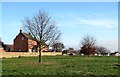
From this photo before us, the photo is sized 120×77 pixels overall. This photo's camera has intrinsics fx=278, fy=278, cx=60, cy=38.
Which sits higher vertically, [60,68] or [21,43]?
[21,43]

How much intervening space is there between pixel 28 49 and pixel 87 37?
2264 cm

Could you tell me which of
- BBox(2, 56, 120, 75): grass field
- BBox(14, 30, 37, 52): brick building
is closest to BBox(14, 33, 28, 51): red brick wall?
BBox(14, 30, 37, 52): brick building

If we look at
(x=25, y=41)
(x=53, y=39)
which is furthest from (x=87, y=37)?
(x=53, y=39)

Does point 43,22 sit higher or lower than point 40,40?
higher

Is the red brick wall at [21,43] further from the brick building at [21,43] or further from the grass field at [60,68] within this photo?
the grass field at [60,68]

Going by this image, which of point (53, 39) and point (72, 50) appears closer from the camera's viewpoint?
point (53, 39)

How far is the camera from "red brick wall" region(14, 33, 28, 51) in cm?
10738

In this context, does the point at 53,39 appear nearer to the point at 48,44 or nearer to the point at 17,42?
the point at 48,44

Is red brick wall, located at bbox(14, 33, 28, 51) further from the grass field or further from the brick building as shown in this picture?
the grass field

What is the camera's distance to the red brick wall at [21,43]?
352 feet

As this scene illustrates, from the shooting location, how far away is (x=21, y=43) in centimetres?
10925

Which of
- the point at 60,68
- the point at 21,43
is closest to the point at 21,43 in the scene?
the point at 21,43

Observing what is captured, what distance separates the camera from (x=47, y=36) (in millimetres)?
45438

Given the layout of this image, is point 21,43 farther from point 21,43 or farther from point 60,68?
point 60,68
